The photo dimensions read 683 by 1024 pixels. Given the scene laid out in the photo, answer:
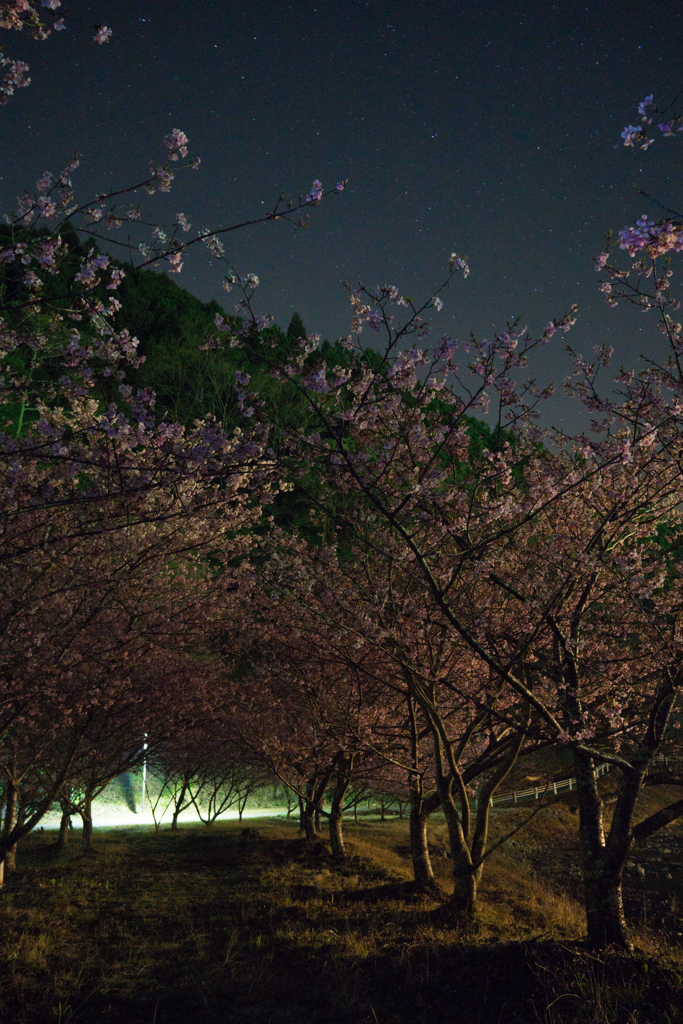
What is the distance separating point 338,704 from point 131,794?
50064mm

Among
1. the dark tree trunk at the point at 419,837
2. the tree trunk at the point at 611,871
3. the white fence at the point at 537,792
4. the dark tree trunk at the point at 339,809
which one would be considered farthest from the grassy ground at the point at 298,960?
the white fence at the point at 537,792

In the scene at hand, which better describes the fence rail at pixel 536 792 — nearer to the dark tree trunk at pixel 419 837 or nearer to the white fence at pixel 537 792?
the white fence at pixel 537 792

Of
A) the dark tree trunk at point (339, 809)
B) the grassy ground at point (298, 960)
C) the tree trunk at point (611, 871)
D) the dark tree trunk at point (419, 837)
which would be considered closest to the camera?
the grassy ground at point (298, 960)

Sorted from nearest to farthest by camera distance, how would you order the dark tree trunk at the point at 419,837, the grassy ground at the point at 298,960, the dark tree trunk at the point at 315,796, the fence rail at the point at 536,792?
the grassy ground at the point at 298,960 < the dark tree trunk at the point at 419,837 < the dark tree trunk at the point at 315,796 < the fence rail at the point at 536,792

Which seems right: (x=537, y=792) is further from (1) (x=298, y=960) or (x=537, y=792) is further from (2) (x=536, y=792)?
(1) (x=298, y=960)

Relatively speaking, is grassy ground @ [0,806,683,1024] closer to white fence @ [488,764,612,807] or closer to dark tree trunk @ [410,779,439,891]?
dark tree trunk @ [410,779,439,891]

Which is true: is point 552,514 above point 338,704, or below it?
above

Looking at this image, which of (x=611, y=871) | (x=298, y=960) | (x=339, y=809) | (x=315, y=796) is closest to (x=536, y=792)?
(x=315, y=796)

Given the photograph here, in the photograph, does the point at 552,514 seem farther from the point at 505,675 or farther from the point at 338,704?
the point at 338,704

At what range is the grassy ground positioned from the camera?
292 inches

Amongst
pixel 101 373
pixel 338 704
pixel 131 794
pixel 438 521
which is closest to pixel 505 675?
pixel 438 521

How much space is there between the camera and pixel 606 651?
40.5 feet

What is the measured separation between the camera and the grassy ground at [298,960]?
742cm

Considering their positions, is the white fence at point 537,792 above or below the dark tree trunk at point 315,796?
below
